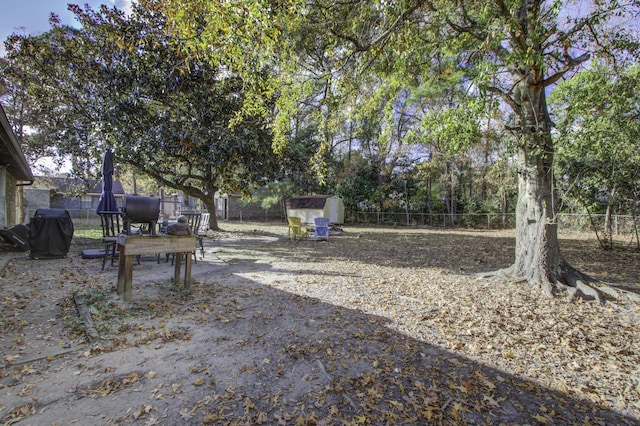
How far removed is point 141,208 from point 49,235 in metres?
4.43

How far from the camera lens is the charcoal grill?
471cm

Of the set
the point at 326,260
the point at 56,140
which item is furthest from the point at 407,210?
the point at 56,140

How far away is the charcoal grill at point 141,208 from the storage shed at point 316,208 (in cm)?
1553

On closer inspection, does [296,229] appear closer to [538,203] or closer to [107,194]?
[107,194]

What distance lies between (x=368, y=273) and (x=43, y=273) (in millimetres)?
6440

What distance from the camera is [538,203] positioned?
5.35 m

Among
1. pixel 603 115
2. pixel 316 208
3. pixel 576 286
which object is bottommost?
pixel 576 286

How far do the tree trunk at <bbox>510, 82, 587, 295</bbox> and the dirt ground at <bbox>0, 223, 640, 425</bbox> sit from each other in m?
0.51

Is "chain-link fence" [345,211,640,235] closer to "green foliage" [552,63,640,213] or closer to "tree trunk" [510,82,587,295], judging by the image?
"green foliage" [552,63,640,213]

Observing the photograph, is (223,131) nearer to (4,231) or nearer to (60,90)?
(60,90)

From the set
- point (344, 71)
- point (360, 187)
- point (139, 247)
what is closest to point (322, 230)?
point (344, 71)

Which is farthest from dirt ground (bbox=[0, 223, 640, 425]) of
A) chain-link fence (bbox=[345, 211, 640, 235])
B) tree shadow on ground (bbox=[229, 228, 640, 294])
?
chain-link fence (bbox=[345, 211, 640, 235])

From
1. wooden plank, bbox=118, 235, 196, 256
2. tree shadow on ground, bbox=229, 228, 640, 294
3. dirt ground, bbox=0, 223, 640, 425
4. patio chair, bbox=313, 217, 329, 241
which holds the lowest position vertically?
dirt ground, bbox=0, 223, 640, 425

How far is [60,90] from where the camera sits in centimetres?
938
